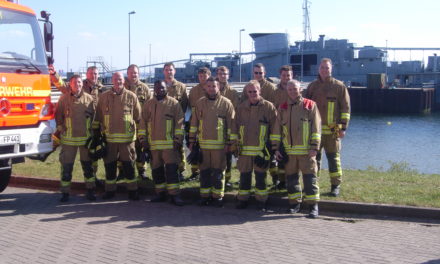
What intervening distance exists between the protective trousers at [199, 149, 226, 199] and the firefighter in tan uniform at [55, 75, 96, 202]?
1.94 m

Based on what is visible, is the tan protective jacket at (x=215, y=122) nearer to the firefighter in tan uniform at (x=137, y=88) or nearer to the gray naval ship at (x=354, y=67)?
the firefighter in tan uniform at (x=137, y=88)

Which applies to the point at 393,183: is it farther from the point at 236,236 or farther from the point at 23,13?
the point at 23,13

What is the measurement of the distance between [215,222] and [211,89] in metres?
2.00

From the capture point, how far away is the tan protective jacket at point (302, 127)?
6902 millimetres

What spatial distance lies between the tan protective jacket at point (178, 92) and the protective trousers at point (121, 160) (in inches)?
54.5

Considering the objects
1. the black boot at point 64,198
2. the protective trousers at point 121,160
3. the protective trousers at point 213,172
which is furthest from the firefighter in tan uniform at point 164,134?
the black boot at point 64,198

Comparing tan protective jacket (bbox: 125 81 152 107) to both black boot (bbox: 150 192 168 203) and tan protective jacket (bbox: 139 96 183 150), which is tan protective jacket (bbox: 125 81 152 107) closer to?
tan protective jacket (bbox: 139 96 183 150)

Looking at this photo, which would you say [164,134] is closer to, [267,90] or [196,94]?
[196,94]

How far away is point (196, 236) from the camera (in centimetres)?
593

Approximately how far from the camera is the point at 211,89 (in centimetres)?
730

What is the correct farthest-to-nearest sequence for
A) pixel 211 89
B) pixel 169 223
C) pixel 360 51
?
pixel 360 51 < pixel 211 89 < pixel 169 223

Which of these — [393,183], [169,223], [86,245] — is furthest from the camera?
[393,183]

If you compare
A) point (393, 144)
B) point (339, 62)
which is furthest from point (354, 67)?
point (393, 144)

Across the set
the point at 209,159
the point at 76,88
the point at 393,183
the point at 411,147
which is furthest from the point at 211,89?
the point at 411,147
